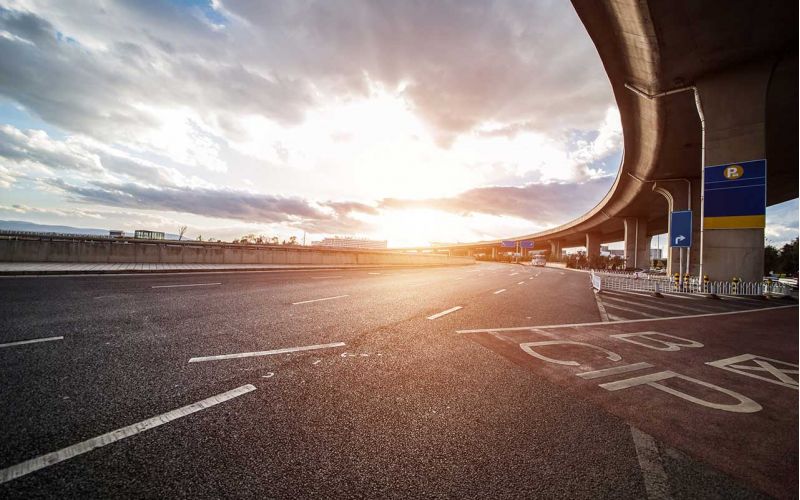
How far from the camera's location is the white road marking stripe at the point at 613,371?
163 inches

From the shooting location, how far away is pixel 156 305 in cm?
743

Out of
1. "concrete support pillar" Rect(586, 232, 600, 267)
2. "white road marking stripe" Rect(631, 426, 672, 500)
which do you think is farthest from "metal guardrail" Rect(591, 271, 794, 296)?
"concrete support pillar" Rect(586, 232, 600, 267)

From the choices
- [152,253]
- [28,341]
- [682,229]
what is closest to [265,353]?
[28,341]

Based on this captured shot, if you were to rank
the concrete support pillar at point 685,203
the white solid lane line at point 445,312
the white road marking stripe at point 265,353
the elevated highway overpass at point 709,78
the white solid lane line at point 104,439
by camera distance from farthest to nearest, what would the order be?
1. the concrete support pillar at point 685,203
2. the elevated highway overpass at point 709,78
3. the white solid lane line at point 445,312
4. the white road marking stripe at point 265,353
5. the white solid lane line at point 104,439

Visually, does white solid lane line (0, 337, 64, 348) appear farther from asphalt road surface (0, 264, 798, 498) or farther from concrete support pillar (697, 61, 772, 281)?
concrete support pillar (697, 61, 772, 281)

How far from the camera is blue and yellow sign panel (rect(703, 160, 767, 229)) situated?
1580 cm

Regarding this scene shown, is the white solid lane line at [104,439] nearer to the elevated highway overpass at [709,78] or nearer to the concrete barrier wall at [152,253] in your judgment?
the elevated highway overpass at [709,78]

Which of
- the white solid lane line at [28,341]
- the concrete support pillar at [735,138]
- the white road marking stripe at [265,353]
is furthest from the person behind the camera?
the concrete support pillar at [735,138]

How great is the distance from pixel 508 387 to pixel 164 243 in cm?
2312

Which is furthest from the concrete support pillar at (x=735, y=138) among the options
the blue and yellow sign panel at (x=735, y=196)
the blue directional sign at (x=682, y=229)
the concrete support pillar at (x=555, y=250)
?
the concrete support pillar at (x=555, y=250)

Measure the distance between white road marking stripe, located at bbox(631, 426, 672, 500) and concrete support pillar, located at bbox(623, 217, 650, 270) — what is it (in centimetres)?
6448

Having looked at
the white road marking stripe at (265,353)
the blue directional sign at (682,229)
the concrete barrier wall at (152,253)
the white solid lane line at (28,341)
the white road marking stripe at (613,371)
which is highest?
the blue directional sign at (682,229)

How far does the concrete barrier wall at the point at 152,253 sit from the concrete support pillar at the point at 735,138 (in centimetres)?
2815

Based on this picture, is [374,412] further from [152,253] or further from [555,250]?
Result: [555,250]
